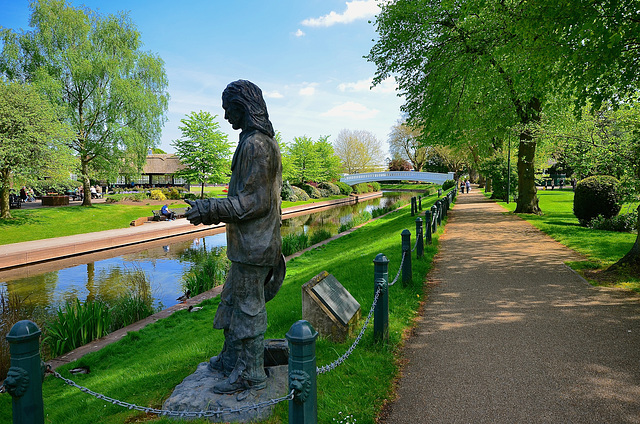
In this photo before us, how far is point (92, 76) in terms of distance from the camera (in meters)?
27.2

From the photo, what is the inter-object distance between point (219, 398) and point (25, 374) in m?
1.44

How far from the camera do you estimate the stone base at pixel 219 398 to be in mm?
3416

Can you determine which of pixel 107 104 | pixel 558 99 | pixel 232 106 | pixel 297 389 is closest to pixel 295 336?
pixel 297 389

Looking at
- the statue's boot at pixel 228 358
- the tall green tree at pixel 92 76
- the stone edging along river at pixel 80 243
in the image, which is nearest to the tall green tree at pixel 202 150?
the tall green tree at pixel 92 76

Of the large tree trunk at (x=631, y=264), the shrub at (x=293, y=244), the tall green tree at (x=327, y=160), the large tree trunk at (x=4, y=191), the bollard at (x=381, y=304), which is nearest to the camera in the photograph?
the bollard at (x=381, y=304)

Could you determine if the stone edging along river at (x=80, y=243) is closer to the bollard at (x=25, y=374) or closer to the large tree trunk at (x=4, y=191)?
the large tree trunk at (x=4, y=191)

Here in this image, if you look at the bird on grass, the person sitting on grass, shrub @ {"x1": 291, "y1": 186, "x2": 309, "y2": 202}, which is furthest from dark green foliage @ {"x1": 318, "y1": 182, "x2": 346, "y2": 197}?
the bird on grass

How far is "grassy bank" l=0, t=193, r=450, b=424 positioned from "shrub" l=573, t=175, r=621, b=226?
33.2 ft

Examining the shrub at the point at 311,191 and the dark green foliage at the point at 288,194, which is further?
the shrub at the point at 311,191

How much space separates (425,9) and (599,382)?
15.1 metres

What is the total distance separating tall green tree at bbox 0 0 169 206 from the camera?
25.9 m

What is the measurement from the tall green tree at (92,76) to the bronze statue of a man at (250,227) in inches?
1025

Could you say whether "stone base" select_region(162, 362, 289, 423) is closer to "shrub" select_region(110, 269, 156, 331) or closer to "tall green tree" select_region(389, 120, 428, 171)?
"shrub" select_region(110, 269, 156, 331)

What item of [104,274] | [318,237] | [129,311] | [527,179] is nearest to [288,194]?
[318,237]
